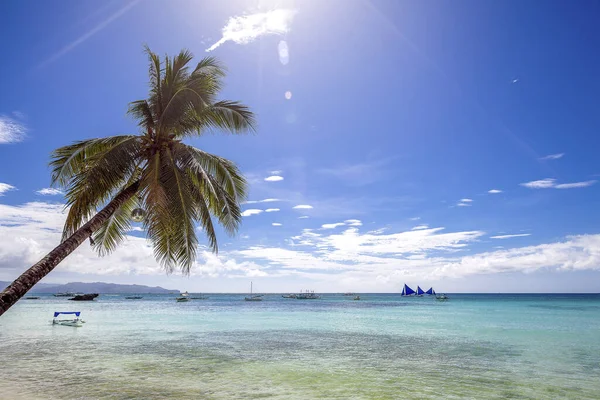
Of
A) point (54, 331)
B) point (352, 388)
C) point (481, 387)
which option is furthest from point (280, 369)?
point (54, 331)

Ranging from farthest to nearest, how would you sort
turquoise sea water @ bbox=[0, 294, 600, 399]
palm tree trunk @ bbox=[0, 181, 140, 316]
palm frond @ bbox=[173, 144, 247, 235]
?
turquoise sea water @ bbox=[0, 294, 600, 399]
palm frond @ bbox=[173, 144, 247, 235]
palm tree trunk @ bbox=[0, 181, 140, 316]

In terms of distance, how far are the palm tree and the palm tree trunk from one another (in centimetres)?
5

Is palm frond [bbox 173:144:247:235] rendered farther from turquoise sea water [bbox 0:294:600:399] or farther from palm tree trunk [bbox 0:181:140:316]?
turquoise sea water [bbox 0:294:600:399]

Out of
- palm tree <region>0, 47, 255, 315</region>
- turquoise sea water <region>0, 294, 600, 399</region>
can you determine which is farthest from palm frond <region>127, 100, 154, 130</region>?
turquoise sea water <region>0, 294, 600, 399</region>

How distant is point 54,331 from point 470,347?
28.6m

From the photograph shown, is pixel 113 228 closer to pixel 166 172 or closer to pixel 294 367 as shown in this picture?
pixel 166 172

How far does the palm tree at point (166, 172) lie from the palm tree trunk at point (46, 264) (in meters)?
0.05

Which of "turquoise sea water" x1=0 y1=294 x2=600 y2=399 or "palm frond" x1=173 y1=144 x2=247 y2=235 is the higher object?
"palm frond" x1=173 y1=144 x2=247 y2=235

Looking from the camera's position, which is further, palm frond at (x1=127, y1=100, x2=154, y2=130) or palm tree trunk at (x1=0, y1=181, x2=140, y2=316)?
palm frond at (x1=127, y1=100, x2=154, y2=130)

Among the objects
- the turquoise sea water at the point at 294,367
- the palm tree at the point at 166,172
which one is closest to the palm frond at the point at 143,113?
the palm tree at the point at 166,172

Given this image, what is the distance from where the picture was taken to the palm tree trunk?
652cm

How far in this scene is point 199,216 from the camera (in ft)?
37.6

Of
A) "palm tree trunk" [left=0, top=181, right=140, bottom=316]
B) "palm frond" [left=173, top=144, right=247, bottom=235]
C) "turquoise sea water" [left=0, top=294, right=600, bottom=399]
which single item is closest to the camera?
"palm tree trunk" [left=0, top=181, right=140, bottom=316]

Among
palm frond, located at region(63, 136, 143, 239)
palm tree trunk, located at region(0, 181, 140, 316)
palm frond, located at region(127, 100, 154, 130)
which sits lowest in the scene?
palm tree trunk, located at region(0, 181, 140, 316)
